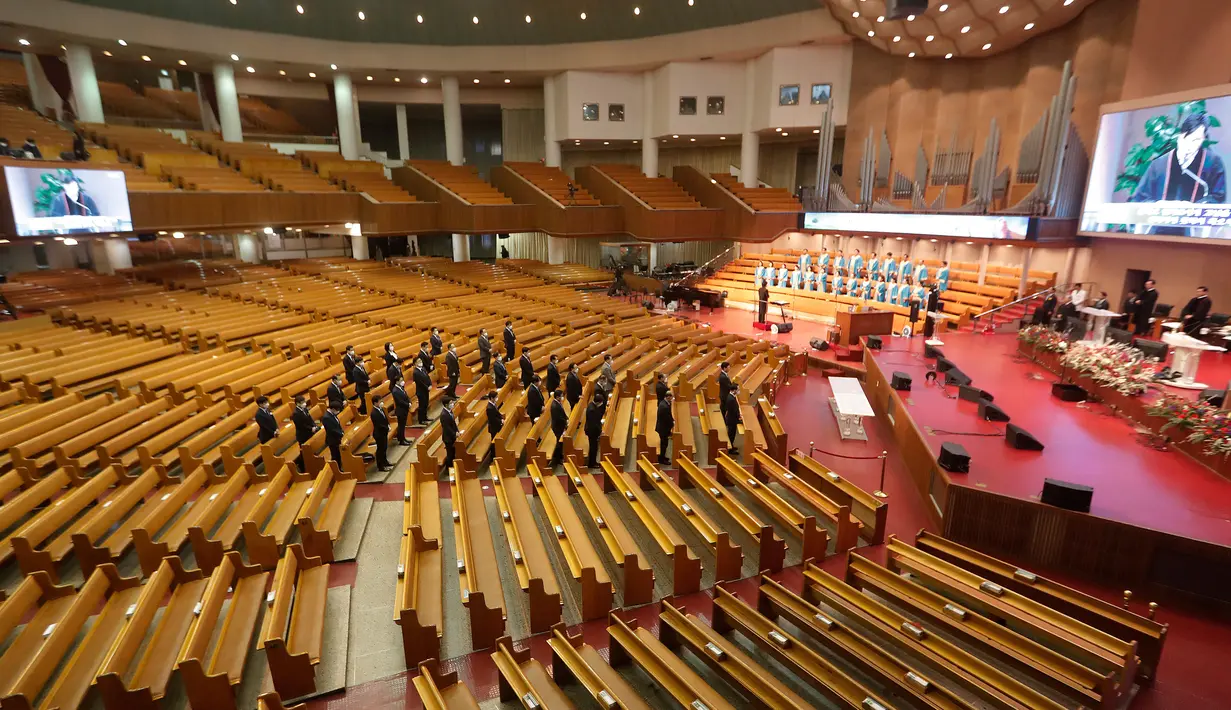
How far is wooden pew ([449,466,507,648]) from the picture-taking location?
3.79 m

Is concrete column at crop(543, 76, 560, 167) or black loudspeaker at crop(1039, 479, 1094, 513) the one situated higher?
concrete column at crop(543, 76, 560, 167)

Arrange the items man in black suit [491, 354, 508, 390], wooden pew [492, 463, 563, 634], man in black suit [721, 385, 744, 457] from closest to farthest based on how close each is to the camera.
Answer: wooden pew [492, 463, 563, 634] → man in black suit [721, 385, 744, 457] → man in black suit [491, 354, 508, 390]

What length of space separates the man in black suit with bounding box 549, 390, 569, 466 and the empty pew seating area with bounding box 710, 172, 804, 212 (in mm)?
13212

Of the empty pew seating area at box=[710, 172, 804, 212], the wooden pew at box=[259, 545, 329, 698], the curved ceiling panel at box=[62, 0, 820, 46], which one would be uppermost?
the curved ceiling panel at box=[62, 0, 820, 46]

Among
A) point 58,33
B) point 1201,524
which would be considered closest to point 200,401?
point 1201,524

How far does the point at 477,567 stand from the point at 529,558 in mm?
370

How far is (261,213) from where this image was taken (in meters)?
15.2

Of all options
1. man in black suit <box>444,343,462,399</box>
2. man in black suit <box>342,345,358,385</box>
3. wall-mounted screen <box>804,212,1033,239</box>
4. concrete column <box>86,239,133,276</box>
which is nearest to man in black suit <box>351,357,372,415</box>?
man in black suit <box>342,345,358,385</box>

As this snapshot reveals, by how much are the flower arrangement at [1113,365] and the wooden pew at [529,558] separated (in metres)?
6.45

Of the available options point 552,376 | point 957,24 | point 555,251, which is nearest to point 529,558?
point 552,376

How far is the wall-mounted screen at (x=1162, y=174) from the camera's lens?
8.75m

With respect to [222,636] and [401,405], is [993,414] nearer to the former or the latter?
[401,405]

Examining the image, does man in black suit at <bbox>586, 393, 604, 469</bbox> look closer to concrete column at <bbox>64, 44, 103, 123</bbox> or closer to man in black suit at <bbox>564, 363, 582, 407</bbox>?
man in black suit at <bbox>564, 363, 582, 407</bbox>

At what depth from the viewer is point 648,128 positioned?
2077 cm
